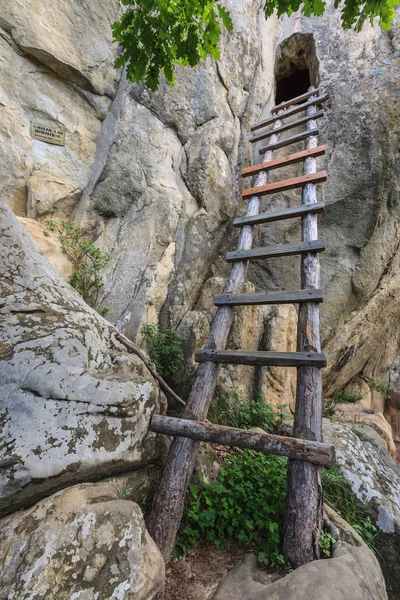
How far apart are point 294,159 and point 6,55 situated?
376 cm

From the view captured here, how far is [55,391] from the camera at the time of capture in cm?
171

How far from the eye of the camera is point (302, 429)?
218 centimetres

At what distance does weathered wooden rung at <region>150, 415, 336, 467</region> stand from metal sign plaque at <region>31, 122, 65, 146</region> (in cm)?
367

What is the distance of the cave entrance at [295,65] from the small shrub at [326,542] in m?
7.10

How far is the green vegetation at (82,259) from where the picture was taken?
3.55m

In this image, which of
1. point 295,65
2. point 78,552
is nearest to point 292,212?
point 78,552

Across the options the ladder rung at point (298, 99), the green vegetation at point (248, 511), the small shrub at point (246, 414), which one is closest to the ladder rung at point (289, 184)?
the small shrub at point (246, 414)

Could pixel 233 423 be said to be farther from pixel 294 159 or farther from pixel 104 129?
pixel 104 129

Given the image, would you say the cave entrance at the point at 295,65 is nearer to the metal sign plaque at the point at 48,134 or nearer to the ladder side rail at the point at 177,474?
the metal sign plaque at the point at 48,134

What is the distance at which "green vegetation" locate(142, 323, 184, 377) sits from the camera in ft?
11.8

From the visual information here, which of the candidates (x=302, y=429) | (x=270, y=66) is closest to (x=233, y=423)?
(x=302, y=429)

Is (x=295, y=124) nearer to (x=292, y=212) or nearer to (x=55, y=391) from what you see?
(x=292, y=212)

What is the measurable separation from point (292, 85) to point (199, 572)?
992 cm

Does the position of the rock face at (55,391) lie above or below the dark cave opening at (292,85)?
below
